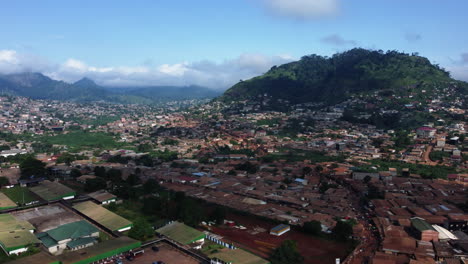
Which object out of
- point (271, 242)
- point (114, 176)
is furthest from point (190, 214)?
point (114, 176)

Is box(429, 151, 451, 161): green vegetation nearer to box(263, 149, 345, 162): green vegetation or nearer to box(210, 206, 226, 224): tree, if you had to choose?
box(263, 149, 345, 162): green vegetation

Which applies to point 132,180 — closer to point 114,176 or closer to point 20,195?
point 114,176

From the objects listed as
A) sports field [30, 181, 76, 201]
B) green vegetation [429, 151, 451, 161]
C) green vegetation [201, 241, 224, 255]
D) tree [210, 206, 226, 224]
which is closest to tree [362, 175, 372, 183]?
green vegetation [429, 151, 451, 161]

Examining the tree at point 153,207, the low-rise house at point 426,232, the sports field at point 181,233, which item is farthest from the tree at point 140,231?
the low-rise house at point 426,232

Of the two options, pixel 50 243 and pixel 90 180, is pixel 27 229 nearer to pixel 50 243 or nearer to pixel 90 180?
pixel 50 243

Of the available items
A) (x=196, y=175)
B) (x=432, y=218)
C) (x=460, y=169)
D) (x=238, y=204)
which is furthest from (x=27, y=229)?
(x=460, y=169)

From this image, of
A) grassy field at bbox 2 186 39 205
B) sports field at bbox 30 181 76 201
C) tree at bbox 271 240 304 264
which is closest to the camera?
tree at bbox 271 240 304 264
